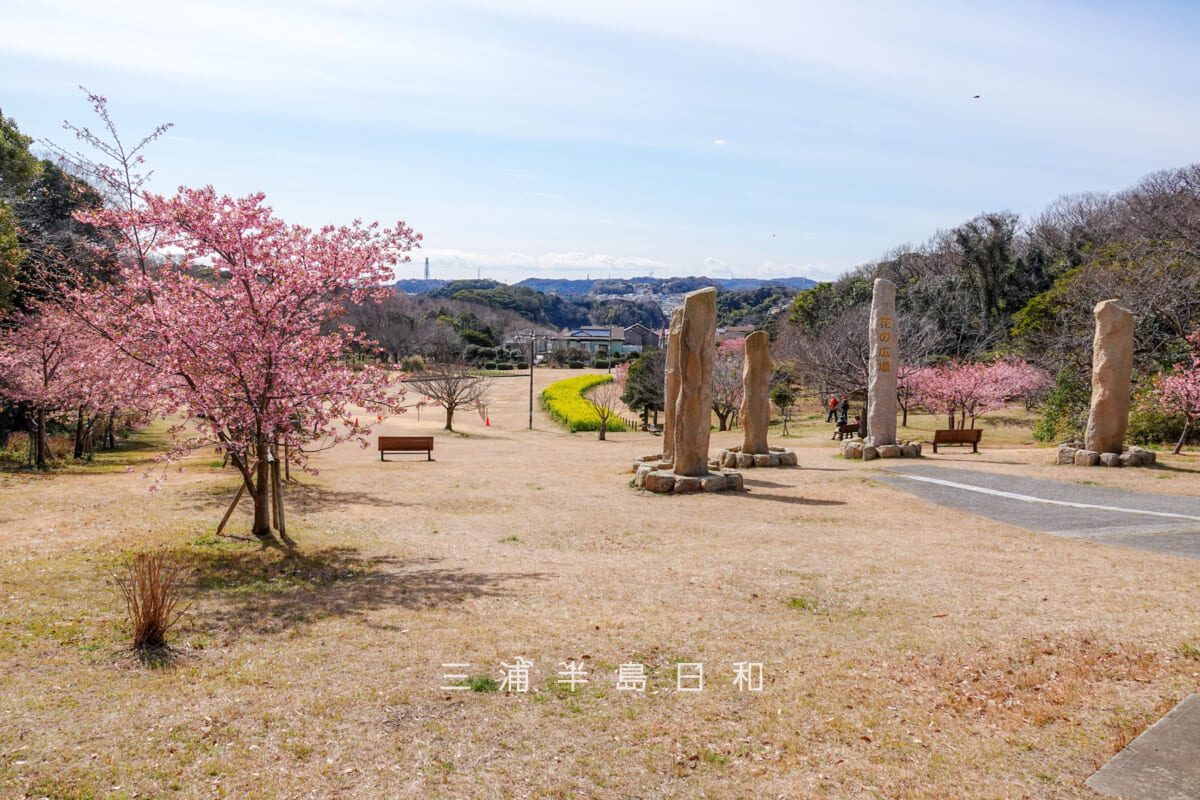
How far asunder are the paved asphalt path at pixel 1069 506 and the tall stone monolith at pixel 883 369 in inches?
105

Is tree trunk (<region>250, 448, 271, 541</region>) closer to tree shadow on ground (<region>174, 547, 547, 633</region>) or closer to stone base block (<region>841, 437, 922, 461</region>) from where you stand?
tree shadow on ground (<region>174, 547, 547, 633</region>)

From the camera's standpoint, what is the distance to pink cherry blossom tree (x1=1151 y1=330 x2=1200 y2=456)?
17.7 m

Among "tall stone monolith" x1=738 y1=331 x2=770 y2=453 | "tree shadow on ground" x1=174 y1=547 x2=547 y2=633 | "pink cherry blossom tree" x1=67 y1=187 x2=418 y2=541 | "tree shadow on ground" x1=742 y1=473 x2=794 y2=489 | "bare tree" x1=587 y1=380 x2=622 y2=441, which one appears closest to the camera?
"tree shadow on ground" x1=174 y1=547 x2=547 y2=633

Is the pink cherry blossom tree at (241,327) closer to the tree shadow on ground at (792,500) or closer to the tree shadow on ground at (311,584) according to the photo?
the tree shadow on ground at (311,584)

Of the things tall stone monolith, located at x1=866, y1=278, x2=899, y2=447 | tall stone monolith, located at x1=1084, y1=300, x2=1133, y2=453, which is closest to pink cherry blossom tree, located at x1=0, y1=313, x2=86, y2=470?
tall stone monolith, located at x1=866, y1=278, x2=899, y2=447

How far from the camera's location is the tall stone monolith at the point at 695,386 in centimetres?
1489

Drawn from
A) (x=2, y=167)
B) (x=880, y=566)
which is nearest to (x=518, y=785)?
(x=880, y=566)

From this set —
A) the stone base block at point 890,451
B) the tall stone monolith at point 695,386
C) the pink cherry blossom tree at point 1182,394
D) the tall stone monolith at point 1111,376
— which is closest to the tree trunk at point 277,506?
the tall stone monolith at point 695,386

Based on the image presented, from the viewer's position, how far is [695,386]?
49.2 ft

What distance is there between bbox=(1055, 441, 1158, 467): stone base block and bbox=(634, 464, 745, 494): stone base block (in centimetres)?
800

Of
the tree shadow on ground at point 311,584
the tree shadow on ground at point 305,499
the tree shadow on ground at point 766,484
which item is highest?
the tree shadow on ground at point 766,484

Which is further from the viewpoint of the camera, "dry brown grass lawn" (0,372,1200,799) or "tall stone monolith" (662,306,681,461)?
"tall stone monolith" (662,306,681,461)

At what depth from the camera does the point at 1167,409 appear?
19.0 m

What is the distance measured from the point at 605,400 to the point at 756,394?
19.1 metres
